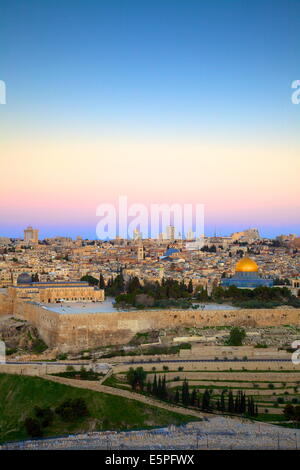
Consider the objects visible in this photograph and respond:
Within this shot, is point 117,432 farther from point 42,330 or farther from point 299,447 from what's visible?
point 42,330

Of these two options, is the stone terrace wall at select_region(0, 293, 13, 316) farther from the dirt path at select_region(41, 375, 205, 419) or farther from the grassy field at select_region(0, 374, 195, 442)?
the dirt path at select_region(41, 375, 205, 419)

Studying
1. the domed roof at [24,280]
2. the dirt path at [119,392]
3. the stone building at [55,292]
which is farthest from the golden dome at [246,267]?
the dirt path at [119,392]

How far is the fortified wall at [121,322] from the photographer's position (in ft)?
78.2

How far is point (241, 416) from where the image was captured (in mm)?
16453

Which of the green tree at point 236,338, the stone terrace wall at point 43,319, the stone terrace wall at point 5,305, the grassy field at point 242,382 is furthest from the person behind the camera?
the stone terrace wall at point 5,305

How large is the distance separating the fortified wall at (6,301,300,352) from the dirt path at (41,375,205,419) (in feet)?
15.8

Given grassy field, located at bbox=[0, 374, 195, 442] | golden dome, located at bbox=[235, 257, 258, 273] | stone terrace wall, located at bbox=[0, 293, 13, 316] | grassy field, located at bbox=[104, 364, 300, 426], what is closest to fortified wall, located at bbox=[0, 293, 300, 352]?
stone terrace wall, located at bbox=[0, 293, 13, 316]

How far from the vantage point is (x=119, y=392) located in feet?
57.6

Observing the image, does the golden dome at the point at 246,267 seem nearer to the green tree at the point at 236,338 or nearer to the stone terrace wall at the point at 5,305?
the stone terrace wall at the point at 5,305

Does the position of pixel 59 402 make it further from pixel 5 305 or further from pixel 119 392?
pixel 5 305

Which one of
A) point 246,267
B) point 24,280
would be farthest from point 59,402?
point 246,267

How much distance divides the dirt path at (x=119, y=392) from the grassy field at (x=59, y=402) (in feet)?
0.49

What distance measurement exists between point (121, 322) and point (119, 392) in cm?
690
